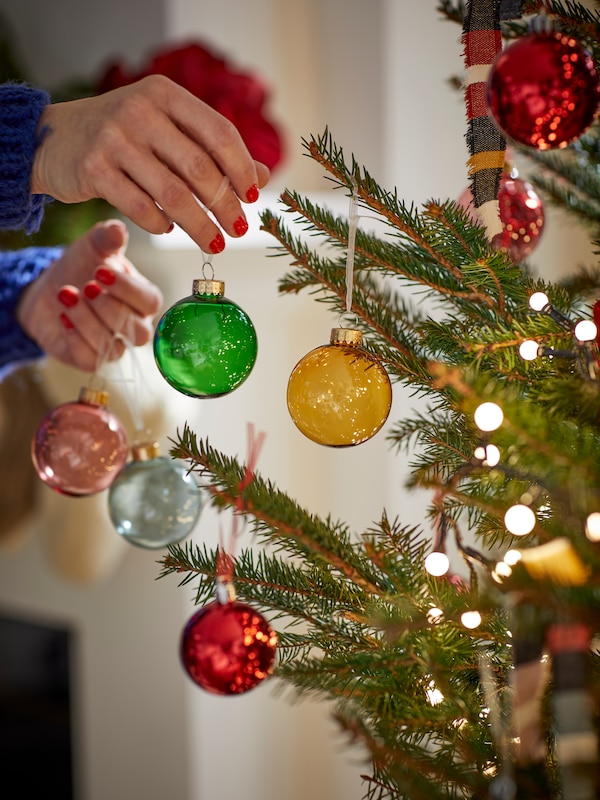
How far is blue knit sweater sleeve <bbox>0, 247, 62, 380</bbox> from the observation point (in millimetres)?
786

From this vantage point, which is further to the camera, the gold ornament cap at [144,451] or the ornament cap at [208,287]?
the gold ornament cap at [144,451]

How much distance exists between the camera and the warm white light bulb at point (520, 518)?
343 millimetres

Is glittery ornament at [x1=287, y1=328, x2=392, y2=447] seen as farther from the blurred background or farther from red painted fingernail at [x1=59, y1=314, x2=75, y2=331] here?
the blurred background

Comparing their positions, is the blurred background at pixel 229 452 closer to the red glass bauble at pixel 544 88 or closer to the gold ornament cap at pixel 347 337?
the gold ornament cap at pixel 347 337

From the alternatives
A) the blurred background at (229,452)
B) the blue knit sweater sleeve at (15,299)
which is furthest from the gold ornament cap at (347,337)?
the blurred background at (229,452)

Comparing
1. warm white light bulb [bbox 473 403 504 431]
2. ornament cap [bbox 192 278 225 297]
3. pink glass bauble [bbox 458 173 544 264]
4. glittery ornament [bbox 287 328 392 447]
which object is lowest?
warm white light bulb [bbox 473 403 504 431]

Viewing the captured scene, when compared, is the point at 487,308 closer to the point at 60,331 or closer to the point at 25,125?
the point at 25,125

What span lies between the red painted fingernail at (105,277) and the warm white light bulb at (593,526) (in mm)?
457

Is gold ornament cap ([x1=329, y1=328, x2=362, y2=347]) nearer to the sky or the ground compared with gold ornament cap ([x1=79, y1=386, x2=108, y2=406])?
nearer to the ground

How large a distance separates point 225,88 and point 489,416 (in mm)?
1133

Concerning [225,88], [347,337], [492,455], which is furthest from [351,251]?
[225,88]

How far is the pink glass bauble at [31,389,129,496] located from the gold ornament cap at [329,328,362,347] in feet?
0.69

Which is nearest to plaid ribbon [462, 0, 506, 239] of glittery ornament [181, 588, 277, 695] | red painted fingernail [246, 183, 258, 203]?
red painted fingernail [246, 183, 258, 203]

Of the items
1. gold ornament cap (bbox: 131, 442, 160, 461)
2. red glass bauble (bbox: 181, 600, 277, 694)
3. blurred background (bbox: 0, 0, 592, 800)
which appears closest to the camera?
red glass bauble (bbox: 181, 600, 277, 694)
